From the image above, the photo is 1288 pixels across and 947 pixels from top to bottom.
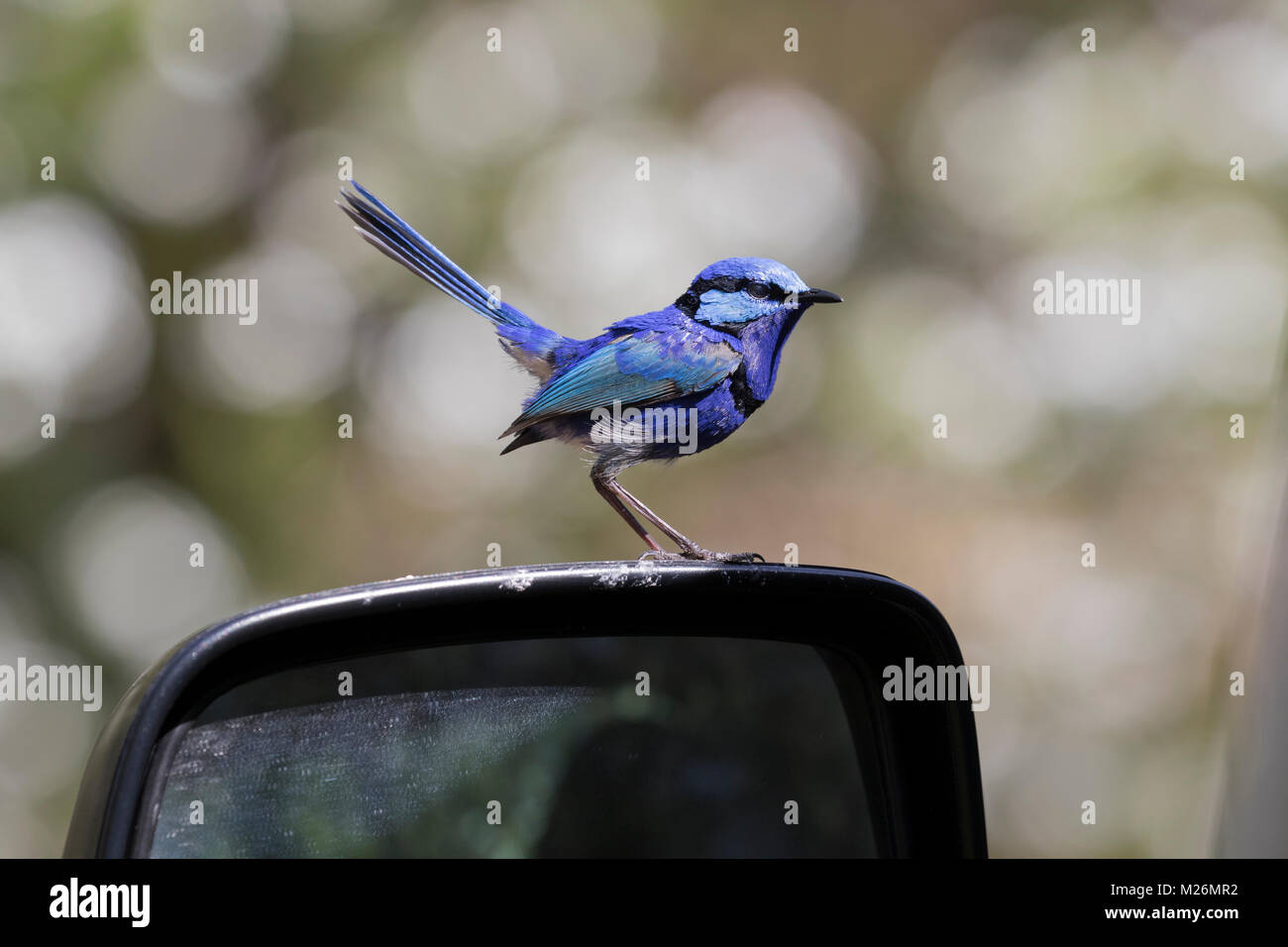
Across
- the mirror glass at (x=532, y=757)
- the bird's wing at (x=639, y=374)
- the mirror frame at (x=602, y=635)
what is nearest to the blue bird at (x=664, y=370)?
the bird's wing at (x=639, y=374)

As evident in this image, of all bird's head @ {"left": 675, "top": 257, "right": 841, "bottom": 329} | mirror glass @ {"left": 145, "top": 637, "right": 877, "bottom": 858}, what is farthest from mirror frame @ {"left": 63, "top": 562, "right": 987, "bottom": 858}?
bird's head @ {"left": 675, "top": 257, "right": 841, "bottom": 329}

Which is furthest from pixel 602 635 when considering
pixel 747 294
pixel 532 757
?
pixel 747 294

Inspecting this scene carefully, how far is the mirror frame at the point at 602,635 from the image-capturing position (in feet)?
5.53

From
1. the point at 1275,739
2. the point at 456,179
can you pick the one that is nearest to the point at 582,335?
the point at 456,179

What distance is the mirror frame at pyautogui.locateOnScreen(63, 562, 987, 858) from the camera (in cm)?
169

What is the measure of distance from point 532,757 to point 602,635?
14.6 inches

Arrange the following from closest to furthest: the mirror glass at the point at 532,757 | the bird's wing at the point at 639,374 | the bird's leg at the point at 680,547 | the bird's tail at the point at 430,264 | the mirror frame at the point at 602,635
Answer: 1. the mirror frame at the point at 602,635
2. the mirror glass at the point at 532,757
3. the bird's leg at the point at 680,547
4. the bird's wing at the point at 639,374
5. the bird's tail at the point at 430,264

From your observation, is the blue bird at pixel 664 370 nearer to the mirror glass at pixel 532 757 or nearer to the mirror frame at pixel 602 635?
the mirror frame at pixel 602 635

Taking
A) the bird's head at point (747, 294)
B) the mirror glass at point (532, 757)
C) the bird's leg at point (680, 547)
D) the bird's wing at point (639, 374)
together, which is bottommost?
the mirror glass at point (532, 757)

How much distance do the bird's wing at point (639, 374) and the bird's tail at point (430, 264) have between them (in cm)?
35

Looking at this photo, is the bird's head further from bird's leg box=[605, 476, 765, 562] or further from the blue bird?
bird's leg box=[605, 476, 765, 562]

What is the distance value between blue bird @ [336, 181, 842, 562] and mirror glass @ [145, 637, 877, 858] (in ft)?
2.75

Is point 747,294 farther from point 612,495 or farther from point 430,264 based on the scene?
point 430,264

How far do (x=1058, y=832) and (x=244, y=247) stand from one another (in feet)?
22.8
